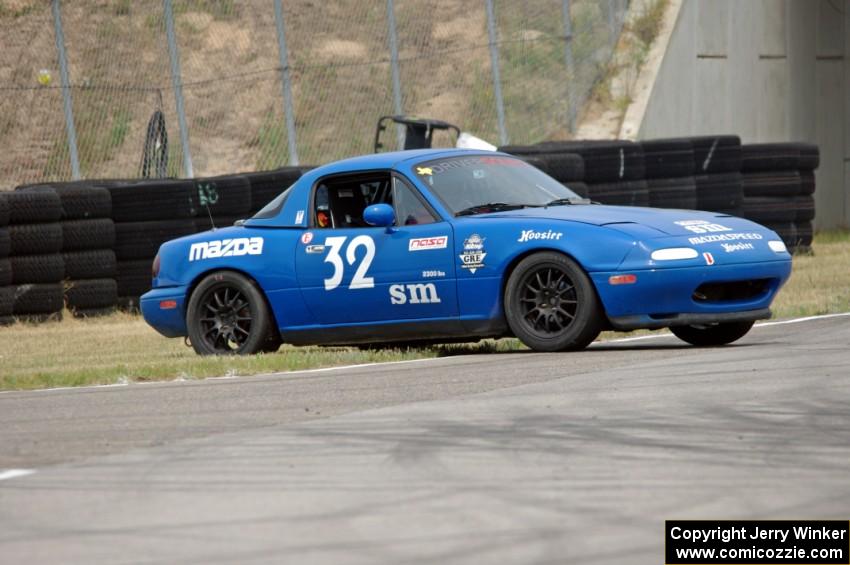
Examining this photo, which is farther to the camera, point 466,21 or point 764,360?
point 466,21

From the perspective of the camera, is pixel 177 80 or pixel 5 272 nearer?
pixel 5 272

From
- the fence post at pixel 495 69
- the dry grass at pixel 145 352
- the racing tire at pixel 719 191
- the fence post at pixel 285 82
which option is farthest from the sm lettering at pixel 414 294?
the fence post at pixel 495 69

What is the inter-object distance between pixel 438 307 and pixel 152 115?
10.1 m

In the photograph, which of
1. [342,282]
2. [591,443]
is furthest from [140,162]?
[591,443]

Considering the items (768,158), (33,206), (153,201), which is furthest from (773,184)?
(33,206)

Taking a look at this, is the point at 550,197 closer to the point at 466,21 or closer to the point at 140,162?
the point at 140,162

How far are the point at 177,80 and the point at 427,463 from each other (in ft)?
46.6

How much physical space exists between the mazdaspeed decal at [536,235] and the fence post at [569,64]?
15.3 meters

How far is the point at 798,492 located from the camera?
5.17m

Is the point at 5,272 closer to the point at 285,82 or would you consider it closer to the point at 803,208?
the point at 285,82

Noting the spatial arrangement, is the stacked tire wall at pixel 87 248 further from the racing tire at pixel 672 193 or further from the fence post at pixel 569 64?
the fence post at pixel 569 64

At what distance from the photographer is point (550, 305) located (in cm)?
999

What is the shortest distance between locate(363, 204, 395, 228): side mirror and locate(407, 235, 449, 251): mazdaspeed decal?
22 cm

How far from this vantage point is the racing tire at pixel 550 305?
9.83 m
